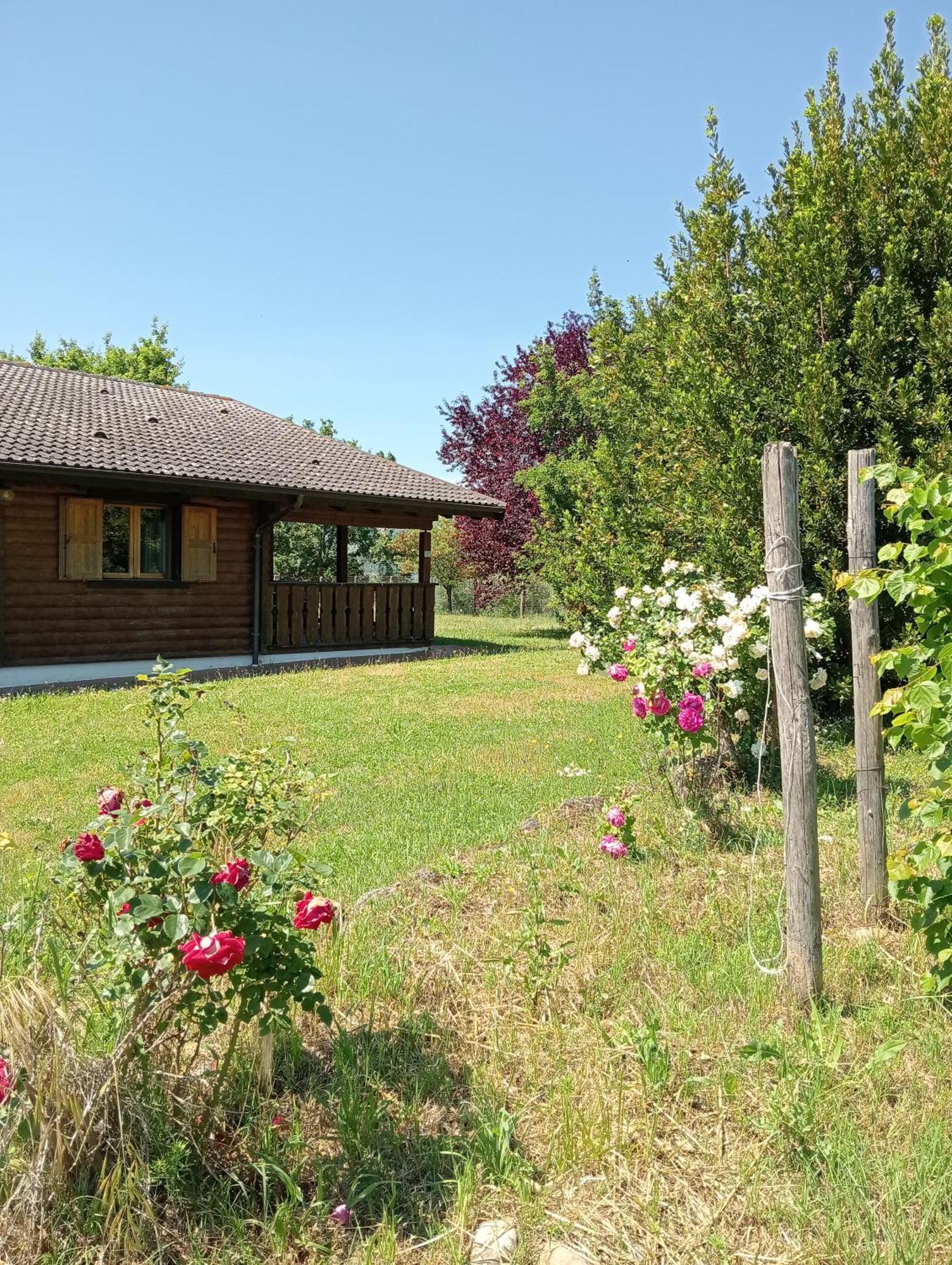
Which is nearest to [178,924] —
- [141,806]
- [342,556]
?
[141,806]

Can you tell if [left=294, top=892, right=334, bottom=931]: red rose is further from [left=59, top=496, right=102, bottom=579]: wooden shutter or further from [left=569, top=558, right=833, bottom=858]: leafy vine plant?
[left=59, top=496, right=102, bottom=579]: wooden shutter

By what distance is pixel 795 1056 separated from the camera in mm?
2684

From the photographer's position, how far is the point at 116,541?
44.3 ft

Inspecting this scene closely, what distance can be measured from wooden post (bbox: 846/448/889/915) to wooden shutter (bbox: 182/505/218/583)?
11.6 metres

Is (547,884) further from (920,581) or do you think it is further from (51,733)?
(51,733)

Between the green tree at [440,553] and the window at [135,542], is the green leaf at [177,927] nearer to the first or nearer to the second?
the window at [135,542]

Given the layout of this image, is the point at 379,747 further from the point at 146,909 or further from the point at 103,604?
the point at 103,604

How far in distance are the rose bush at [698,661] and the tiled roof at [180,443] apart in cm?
885

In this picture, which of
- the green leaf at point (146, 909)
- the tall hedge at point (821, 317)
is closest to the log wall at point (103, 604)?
the tall hedge at point (821, 317)

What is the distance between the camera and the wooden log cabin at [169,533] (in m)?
12.3

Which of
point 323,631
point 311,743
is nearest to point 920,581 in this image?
point 311,743

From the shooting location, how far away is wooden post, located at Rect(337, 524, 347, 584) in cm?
1658

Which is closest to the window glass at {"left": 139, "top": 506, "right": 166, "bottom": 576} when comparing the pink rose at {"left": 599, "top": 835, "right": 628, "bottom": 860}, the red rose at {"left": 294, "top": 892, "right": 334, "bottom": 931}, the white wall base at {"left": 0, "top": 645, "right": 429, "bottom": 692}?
the white wall base at {"left": 0, "top": 645, "right": 429, "bottom": 692}

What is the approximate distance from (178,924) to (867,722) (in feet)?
9.58
